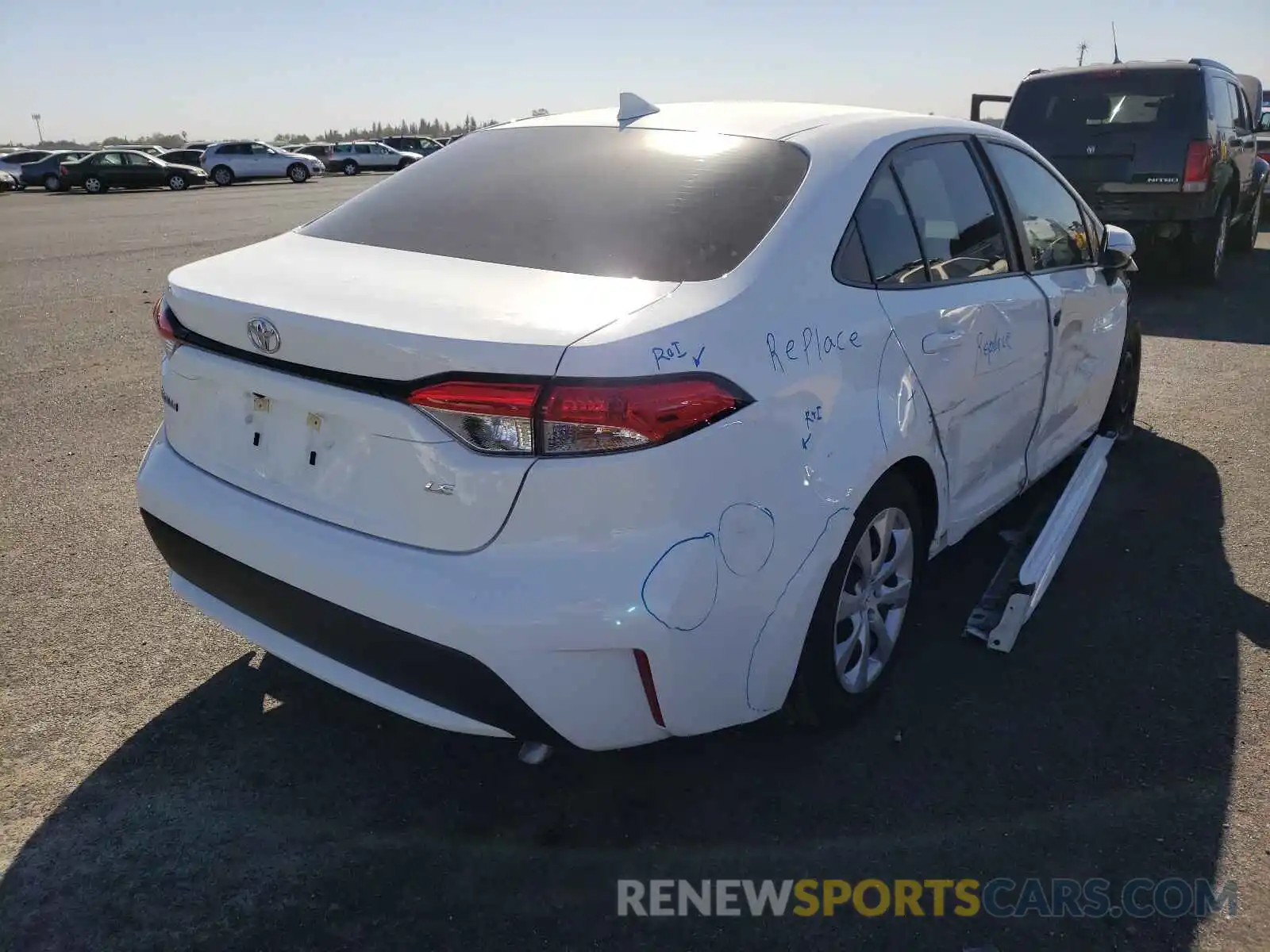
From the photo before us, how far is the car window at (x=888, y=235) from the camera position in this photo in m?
2.83

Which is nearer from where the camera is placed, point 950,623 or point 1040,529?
point 950,623

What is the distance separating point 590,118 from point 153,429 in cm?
348

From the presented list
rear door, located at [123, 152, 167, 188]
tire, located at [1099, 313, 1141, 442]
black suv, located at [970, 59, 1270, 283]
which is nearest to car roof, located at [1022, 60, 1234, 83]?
black suv, located at [970, 59, 1270, 283]

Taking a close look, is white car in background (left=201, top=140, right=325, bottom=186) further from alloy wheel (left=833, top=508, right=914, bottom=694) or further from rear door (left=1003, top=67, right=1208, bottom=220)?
alloy wheel (left=833, top=508, right=914, bottom=694)

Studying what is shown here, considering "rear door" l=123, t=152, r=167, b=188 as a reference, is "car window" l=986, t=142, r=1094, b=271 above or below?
above

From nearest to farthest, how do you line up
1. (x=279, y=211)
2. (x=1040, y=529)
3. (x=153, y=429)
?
1. (x=1040, y=529)
2. (x=153, y=429)
3. (x=279, y=211)

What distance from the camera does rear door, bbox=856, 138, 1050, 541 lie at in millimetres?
2918

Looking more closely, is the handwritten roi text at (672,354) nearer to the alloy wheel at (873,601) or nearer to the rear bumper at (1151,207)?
the alloy wheel at (873,601)

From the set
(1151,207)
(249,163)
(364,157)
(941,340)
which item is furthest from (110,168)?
(941,340)

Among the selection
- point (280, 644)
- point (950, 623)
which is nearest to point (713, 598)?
point (280, 644)

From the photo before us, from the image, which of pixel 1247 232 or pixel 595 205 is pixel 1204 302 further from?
pixel 595 205

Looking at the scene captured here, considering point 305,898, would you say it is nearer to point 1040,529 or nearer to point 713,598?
point 713,598

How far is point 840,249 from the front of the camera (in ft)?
8.85

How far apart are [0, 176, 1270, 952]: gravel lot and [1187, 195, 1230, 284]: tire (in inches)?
259
